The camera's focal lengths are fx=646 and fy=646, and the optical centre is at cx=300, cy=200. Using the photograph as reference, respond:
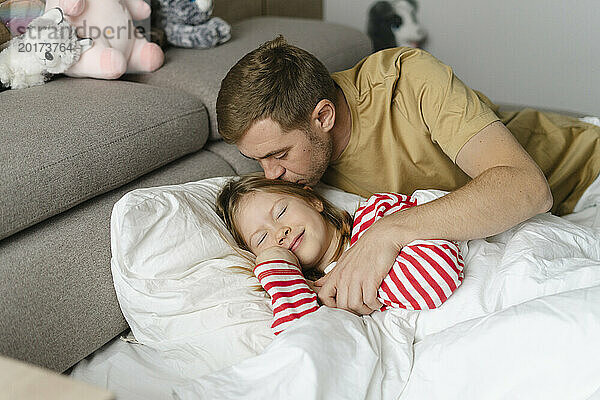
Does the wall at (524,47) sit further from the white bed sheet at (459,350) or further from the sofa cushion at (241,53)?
the white bed sheet at (459,350)

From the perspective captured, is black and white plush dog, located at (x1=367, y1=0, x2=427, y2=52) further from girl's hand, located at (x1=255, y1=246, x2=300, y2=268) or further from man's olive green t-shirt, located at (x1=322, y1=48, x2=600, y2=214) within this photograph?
girl's hand, located at (x1=255, y1=246, x2=300, y2=268)

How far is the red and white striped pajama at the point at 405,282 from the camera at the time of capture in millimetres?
1258

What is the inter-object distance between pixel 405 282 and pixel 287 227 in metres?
0.33

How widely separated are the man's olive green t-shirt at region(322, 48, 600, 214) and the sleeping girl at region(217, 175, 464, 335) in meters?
0.17

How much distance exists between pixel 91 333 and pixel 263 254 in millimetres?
411

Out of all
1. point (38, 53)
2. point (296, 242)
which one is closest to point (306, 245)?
point (296, 242)

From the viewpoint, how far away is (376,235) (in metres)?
1.32

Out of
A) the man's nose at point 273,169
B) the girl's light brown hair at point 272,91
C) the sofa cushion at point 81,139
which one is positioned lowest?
the man's nose at point 273,169

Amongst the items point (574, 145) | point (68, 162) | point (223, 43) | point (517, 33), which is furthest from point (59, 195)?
point (517, 33)

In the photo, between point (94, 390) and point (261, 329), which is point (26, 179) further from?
point (94, 390)

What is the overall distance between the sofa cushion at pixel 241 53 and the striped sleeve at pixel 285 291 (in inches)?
27.9

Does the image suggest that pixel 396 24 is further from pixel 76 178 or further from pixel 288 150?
pixel 76 178

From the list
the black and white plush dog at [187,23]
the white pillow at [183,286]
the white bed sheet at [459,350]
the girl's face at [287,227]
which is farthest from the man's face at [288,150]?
the black and white plush dog at [187,23]

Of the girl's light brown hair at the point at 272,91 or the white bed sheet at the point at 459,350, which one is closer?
the white bed sheet at the point at 459,350
